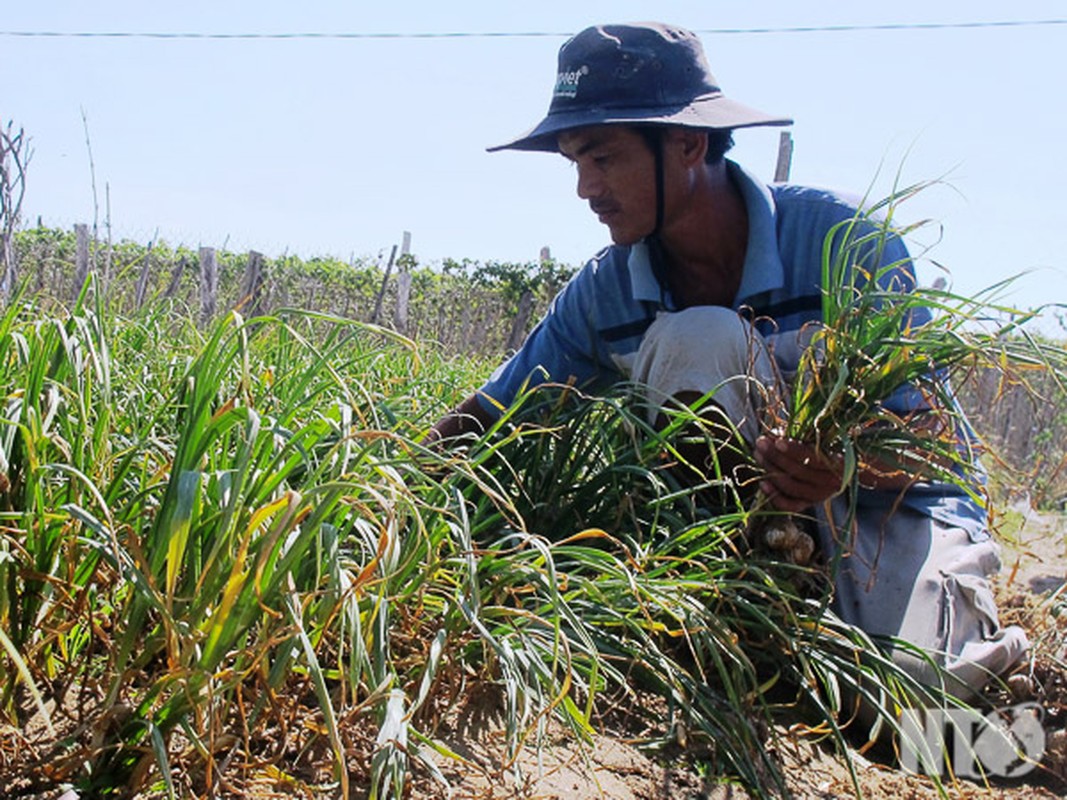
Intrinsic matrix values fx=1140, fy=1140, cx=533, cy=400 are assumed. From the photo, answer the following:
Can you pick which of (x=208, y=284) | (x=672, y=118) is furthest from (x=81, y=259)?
(x=672, y=118)

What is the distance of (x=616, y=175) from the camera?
2535 mm

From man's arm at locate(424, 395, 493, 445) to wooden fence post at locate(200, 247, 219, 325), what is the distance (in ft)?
16.0

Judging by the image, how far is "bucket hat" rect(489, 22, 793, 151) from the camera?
2482 millimetres

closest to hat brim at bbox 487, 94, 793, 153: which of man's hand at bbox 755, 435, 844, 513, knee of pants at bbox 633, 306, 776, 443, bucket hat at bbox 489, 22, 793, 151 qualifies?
bucket hat at bbox 489, 22, 793, 151

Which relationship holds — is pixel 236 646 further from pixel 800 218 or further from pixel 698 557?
pixel 800 218

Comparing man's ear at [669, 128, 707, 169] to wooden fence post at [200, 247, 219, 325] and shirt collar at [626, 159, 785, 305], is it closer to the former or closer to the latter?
shirt collar at [626, 159, 785, 305]

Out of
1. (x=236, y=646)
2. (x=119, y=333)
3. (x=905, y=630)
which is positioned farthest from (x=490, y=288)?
(x=236, y=646)

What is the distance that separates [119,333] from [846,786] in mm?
2145

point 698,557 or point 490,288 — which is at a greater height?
point 698,557

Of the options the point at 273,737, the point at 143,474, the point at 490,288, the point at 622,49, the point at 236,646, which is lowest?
the point at 490,288

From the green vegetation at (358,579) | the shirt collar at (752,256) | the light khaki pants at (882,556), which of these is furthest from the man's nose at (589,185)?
the green vegetation at (358,579)

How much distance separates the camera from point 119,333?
9.95 ft

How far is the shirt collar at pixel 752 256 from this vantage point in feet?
8.23

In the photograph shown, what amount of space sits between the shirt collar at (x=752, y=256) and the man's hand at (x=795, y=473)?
20.7 inches
